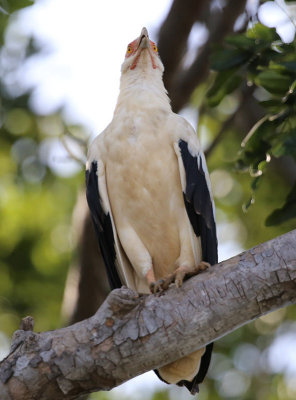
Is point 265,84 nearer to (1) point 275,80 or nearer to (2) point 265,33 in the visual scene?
(1) point 275,80

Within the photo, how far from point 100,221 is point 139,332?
5.58 ft

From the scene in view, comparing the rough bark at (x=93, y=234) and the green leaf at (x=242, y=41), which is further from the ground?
the green leaf at (x=242, y=41)

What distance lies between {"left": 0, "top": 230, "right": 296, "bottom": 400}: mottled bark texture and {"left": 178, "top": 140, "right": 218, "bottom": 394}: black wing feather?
119cm

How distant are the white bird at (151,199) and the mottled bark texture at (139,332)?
1.07 meters

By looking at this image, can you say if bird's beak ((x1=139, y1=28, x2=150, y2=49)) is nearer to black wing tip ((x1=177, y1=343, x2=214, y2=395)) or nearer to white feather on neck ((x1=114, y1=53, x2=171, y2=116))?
white feather on neck ((x1=114, y1=53, x2=171, y2=116))

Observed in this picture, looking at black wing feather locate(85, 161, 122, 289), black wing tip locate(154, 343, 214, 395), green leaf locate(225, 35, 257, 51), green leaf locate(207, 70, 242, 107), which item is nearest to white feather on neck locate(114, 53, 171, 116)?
green leaf locate(207, 70, 242, 107)

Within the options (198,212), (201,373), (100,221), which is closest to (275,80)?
(198,212)

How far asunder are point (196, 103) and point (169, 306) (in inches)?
256

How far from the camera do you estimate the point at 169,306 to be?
169 inches

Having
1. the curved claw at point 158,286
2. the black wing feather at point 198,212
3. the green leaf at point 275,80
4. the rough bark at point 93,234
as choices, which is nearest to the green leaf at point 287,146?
the green leaf at point 275,80

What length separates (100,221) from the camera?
18.9 feet

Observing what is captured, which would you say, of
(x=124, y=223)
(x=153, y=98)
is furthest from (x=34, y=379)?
(x=153, y=98)

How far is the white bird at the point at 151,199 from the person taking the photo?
550 centimetres

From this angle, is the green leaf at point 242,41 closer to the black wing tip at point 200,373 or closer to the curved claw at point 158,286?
the curved claw at point 158,286
